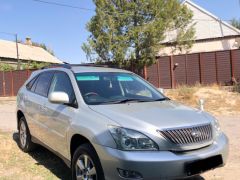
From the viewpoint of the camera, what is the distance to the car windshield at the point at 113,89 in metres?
5.22

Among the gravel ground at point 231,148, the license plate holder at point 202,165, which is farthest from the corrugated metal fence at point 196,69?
the license plate holder at point 202,165

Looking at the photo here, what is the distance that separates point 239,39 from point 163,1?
1443cm

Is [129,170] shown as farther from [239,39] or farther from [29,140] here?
[239,39]

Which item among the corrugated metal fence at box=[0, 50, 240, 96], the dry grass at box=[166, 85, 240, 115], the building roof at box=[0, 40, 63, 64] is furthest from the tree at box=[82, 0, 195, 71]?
the building roof at box=[0, 40, 63, 64]

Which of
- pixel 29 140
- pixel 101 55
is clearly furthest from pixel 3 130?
pixel 101 55

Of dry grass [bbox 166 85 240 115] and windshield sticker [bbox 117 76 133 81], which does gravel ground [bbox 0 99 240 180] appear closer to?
dry grass [bbox 166 85 240 115]

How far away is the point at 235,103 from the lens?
48.5ft

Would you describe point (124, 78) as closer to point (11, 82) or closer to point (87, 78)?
point (87, 78)

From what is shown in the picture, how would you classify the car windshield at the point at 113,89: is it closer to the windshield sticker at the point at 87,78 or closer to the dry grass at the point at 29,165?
the windshield sticker at the point at 87,78

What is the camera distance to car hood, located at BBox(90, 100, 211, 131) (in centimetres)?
428

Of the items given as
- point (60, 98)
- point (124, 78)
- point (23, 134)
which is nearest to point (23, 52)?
point (23, 134)

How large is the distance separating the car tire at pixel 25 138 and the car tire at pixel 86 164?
96.9 inches

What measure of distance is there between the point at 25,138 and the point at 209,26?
31828 mm

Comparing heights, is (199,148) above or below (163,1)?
below
